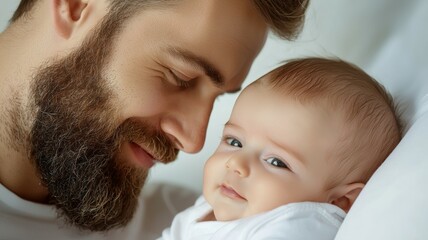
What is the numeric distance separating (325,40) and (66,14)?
798 mm

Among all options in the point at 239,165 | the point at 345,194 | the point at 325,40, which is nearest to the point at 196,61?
the point at 239,165

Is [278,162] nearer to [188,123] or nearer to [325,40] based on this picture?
[188,123]

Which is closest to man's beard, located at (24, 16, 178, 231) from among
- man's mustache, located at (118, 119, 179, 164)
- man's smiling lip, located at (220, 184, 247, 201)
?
man's mustache, located at (118, 119, 179, 164)

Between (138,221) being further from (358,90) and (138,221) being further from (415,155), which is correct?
(415,155)

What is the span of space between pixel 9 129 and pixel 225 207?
557 mm

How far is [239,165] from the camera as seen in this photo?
104 cm

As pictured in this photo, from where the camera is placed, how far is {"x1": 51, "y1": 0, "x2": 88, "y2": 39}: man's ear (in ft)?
4.13

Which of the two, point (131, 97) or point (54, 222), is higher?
point (131, 97)

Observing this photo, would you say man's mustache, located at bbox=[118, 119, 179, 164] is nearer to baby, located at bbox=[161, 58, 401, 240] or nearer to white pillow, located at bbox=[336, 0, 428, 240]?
baby, located at bbox=[161, 58, 401, 240]

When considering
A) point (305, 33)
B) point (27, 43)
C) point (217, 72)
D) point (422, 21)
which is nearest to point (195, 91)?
point (217, 72)

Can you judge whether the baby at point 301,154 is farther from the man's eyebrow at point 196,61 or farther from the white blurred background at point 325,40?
the white blurred background at point 325,40

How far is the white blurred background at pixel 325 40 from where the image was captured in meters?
1.62

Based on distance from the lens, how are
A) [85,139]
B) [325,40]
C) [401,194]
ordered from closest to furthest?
[401,194], [85,139], [325,40]

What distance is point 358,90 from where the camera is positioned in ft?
A: 3.60
